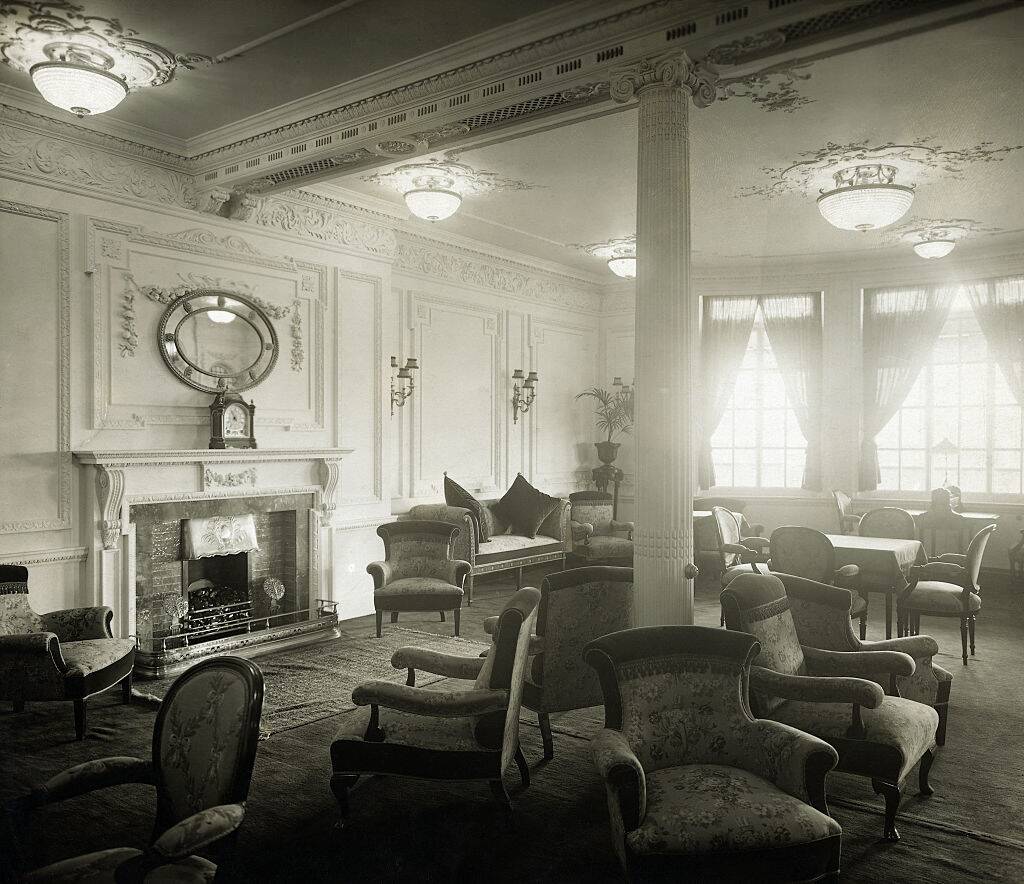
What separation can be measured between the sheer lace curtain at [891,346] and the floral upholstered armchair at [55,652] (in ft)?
27.0

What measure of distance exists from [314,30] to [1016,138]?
15.7 feet

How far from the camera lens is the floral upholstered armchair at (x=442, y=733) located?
323 centimetres

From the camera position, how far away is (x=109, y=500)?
210 inches

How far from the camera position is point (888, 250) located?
9.12 metres

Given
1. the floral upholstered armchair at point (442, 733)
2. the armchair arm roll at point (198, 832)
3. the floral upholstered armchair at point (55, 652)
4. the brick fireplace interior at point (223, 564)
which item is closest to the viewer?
the armchair arm roll at point (198, 832)

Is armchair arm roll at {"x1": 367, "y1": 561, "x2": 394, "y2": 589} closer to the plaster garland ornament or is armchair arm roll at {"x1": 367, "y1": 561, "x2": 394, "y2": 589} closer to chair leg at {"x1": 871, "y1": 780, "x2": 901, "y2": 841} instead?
the plaster garland ornament

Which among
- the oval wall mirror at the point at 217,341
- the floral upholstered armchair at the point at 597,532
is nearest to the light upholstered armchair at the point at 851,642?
the floral upholstered armchair at the point at 597,532

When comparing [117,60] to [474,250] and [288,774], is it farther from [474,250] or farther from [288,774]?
[474,250]

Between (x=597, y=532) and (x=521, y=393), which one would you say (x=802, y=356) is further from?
(x=521, y=393)

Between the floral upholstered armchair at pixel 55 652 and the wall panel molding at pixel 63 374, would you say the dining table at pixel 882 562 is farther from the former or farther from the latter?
the wall panel molding at pixel 63 374

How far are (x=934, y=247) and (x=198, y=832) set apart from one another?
8328mm

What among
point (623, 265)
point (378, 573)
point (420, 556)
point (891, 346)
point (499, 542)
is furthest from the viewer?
point (891, 346)

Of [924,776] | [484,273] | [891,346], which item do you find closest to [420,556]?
[484,273]

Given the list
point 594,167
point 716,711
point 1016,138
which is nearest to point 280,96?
point 594,167
